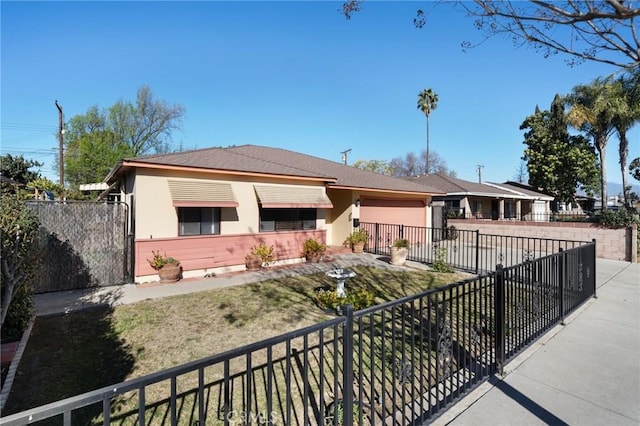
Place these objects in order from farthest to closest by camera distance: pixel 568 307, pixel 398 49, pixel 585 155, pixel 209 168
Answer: pixel 585 155, pixel 398 49, pixel 209 168, pixel 568 307

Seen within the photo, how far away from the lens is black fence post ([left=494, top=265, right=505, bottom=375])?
357 centimetres

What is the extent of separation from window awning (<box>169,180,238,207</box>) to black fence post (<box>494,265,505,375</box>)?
23.7ft

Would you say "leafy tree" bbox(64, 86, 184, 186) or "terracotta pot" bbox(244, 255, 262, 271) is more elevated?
"leafy tree" bbox(64, 86, 184, 186)

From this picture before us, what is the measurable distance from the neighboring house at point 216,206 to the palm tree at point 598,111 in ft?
56.4

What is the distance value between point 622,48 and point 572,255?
337 cm

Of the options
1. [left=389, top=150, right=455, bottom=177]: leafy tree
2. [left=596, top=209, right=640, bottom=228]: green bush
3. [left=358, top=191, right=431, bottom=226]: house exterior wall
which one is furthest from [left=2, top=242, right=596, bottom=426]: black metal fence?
[left=389, top=150, right=455, bottom=177]: leafy tree

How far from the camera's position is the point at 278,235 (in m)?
10.5

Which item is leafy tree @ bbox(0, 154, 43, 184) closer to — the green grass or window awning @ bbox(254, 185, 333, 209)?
window awning @ bbox(254, 185, 333, 209)

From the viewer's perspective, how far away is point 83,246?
302 inches

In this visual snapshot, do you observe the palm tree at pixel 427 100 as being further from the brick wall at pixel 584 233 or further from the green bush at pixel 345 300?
the green bush at pixel 345 300

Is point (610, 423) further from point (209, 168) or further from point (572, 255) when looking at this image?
point (209, 168)

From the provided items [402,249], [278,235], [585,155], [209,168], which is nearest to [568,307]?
[402,249]

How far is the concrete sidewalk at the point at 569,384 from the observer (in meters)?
2.82

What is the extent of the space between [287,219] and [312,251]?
58.0 inches
